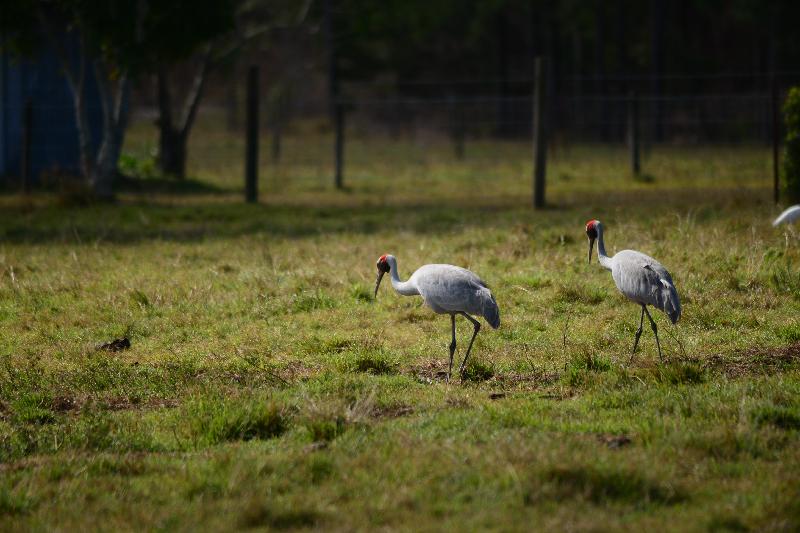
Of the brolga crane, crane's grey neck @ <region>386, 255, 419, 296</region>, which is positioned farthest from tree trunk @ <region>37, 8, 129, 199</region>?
the brolga crane

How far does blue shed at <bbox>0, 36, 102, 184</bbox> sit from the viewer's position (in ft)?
78.0

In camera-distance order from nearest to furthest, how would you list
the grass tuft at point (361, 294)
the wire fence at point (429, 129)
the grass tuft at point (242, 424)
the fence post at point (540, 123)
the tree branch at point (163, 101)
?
the grass tuft at point (242, 424) < the grass tuft at point (361, 294) < the fence post at point (540, 123) < the wire fence at point (429, 129) < the tree branch at point (163, 101)

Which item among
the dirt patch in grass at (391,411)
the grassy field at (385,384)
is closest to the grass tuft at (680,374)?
the grassy field at (385,384)

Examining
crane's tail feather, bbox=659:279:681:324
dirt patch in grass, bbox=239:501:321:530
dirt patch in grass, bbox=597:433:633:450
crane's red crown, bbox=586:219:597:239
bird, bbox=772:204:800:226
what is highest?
bird, bbox=772:204:800:226

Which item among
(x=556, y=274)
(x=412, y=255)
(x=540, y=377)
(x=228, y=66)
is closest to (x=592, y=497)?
(x=540, y=377)

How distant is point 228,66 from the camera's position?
32.1 m

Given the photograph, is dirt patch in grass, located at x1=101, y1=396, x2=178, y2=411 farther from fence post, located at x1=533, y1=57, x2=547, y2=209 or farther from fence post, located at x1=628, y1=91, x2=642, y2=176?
fence post, located at x1=628, y1=91, x2=642, y2=176

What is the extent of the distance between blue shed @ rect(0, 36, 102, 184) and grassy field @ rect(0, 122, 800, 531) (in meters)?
8.29

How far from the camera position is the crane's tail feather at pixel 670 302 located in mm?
8023

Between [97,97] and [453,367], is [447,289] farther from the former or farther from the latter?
[97,97]

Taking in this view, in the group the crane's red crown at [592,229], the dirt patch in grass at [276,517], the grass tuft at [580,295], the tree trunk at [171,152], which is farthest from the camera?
the tree trunk at [171,152]

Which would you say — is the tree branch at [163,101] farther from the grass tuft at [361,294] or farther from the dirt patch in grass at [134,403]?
the dirt patch in grass at [134,403]

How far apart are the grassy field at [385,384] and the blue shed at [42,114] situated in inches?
326

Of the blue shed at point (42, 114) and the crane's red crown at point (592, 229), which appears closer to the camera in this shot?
the crane's red crown at point (592, 229)
